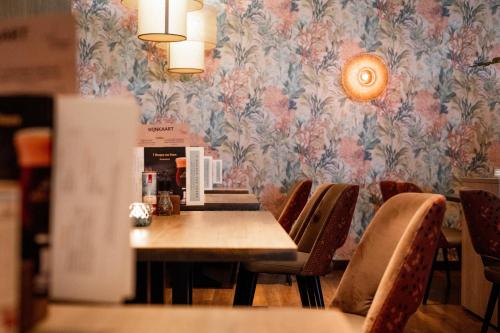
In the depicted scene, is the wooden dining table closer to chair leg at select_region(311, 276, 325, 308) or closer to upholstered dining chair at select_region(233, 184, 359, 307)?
upholstered dining chair at select_region(233, 184, 359, 307)

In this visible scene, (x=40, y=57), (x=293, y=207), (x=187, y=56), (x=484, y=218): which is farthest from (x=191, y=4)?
(x=40, y=57)

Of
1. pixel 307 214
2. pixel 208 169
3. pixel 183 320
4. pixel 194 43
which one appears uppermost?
pixel 194 43

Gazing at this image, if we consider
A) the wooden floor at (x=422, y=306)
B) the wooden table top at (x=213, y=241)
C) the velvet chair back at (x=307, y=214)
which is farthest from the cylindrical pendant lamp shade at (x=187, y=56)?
the wooden table top at (x=213, y=241)

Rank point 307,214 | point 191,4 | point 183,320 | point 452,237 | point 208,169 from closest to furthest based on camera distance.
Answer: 1. point 183,320
2. point 307,214
3. point 191,4
4. point 452,237
5. point 208,169

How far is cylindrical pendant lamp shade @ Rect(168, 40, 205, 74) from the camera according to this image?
519 centimetres

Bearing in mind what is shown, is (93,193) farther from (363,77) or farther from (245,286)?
(363,77)

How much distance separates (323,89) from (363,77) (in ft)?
1.34

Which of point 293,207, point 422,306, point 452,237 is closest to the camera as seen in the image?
point 293,207

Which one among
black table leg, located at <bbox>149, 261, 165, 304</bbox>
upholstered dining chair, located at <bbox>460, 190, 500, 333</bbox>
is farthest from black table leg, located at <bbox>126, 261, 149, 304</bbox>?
upholstered dining chair, located at <bbox>460, 190, 500, 333</bbox>

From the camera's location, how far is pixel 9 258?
0.60 metres

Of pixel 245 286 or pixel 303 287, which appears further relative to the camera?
pixel 245 286

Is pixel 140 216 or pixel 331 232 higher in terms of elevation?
pixel 140 216

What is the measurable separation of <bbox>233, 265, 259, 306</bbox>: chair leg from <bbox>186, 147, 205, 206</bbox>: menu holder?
0.39m

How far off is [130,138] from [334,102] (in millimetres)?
6193
